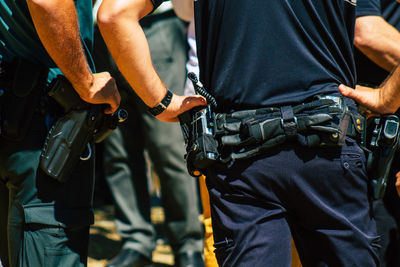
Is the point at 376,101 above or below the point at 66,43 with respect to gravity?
below

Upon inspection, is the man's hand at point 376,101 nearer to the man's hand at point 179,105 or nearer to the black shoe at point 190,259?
the man's hand at point 179,105

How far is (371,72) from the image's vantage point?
7.43 feet

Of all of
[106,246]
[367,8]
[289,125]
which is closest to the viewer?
[289,125]

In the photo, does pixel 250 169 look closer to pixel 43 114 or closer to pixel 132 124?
pixel 43 114

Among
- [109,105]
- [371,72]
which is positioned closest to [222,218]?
[109,105]

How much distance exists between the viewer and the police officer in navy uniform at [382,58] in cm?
203

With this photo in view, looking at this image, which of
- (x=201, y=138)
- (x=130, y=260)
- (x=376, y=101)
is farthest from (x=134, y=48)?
(x=130, y=260)

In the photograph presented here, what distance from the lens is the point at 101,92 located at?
1.80m

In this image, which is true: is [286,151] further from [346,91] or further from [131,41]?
[131,41]

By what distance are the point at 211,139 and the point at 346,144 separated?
0.39m

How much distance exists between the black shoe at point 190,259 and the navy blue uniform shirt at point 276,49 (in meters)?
1.90

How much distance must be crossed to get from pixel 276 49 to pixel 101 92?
0.66m

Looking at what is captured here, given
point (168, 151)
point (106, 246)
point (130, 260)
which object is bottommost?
→ point (106, 246)

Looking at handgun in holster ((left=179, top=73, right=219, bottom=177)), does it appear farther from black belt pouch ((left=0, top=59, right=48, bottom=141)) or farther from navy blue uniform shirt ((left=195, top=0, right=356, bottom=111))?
black belt pouch ((left=0, top=59, right=48, bottom=141))
